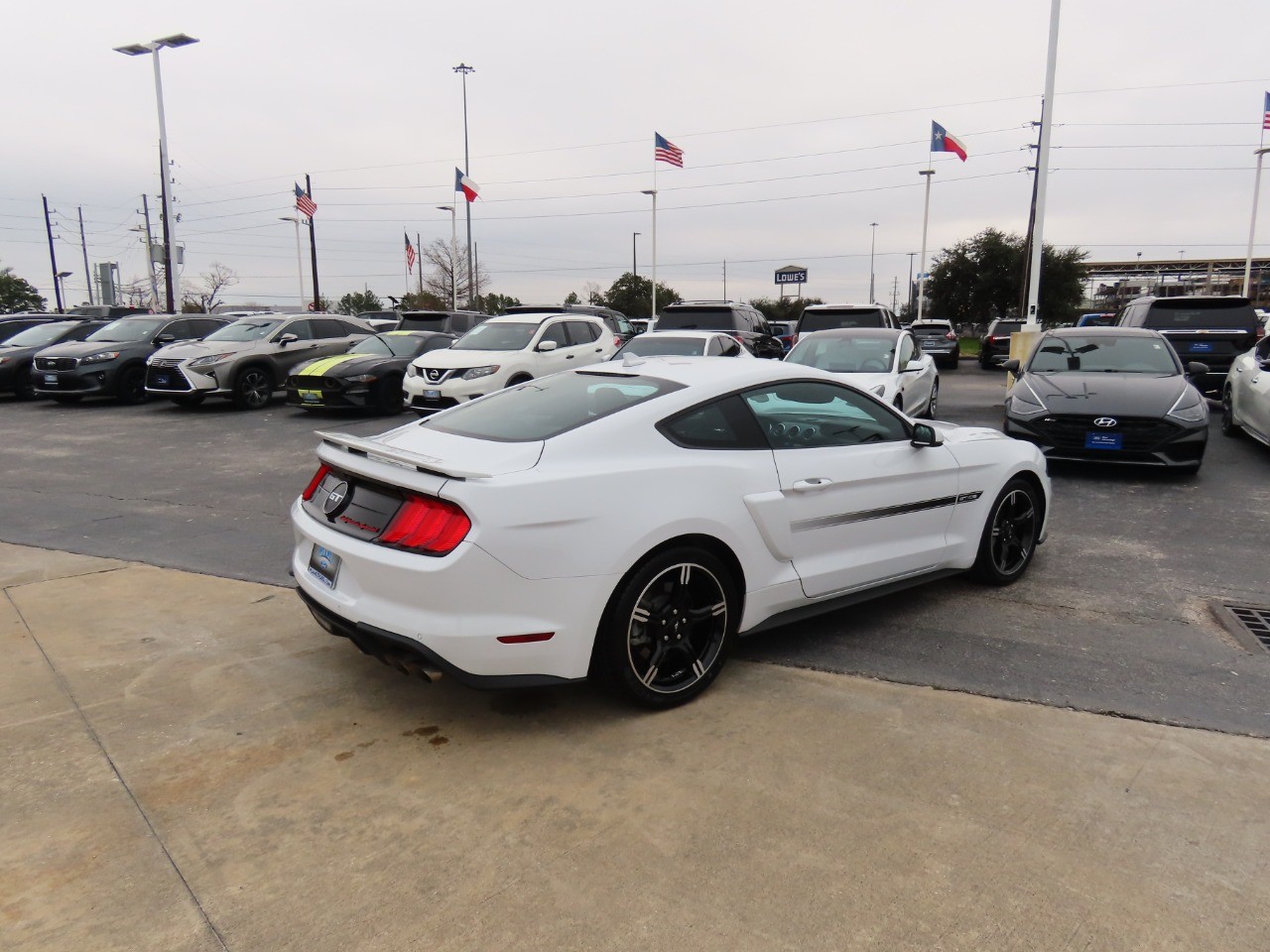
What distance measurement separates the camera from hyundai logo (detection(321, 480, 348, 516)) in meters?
3.64

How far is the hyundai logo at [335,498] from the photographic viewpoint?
11.9 feet

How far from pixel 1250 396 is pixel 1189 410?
2.41m

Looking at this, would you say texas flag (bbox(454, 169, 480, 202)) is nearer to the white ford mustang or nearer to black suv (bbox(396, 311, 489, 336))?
black suv (bbox(396, 311, 489, 336))

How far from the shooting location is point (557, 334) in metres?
14.0

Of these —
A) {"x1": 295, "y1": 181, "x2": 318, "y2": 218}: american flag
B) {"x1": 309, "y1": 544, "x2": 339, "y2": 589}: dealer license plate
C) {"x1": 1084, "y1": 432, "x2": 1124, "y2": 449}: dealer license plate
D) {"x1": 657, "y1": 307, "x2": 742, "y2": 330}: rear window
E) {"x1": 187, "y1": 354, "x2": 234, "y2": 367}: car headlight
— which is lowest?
{"x1": 1084, "y1": 432, "x2": 1124, "y2": 449}: dealer license plate

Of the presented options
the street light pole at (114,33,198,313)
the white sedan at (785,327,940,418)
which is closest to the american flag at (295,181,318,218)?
the street light pole at (114,33,198,313)

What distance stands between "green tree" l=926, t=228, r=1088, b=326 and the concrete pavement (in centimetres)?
4392

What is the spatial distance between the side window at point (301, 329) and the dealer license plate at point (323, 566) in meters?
13.4

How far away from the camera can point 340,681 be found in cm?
388

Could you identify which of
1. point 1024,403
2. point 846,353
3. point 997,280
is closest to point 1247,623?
point 1024,403

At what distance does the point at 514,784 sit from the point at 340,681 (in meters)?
1.23

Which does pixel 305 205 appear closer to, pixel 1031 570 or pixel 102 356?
pixel 102 356

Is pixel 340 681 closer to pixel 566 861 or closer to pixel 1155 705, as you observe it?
pixel 566 861

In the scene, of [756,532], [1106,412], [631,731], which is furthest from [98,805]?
Result: [1106,412]
